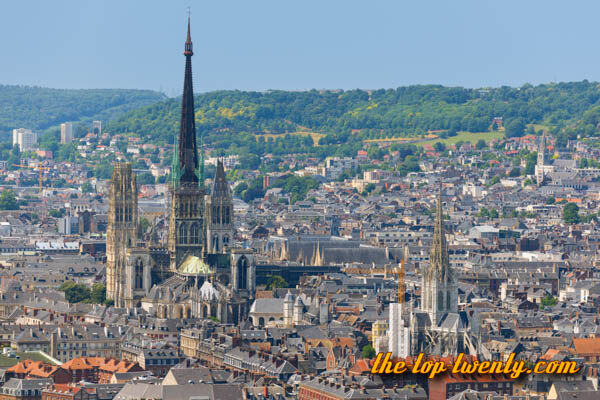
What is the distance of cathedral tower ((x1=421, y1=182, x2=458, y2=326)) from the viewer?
129 metres

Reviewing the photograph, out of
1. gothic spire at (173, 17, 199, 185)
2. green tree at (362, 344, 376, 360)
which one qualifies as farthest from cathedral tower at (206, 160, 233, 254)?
green tree at (362, 344, 376, 360)

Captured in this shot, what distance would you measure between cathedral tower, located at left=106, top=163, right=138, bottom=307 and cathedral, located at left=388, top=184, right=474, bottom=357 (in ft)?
121

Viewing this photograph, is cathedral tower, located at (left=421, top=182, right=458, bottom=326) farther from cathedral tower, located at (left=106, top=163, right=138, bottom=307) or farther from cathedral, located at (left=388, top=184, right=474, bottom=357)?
cathedral tower, located at (left=106, top=163, right=138, bottom=307)

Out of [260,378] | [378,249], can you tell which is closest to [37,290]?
[378,249]

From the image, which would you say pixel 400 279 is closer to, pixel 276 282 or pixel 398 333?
pixel 276 282

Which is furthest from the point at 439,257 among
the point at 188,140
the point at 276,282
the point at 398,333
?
the point at 188,140

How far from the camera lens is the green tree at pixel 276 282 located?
546ft

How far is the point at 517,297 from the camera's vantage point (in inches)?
6658

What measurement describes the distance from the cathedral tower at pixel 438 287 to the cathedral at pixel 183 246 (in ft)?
86.6

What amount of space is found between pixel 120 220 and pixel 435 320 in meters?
44.4

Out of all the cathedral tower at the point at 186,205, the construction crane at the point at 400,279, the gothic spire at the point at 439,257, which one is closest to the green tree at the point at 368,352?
the gothic spire at the point at 439,257

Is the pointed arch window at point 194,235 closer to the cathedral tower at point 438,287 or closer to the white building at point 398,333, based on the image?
the white building at point 398,333

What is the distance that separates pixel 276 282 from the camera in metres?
168

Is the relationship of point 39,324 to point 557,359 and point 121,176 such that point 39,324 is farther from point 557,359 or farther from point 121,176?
point 557,359
